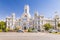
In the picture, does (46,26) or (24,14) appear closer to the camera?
(46,26)

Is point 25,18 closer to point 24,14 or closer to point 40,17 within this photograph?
point 24,14

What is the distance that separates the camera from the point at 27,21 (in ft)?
127

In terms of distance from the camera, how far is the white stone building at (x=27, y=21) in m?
38.0

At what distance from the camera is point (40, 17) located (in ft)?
126

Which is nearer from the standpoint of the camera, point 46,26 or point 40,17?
point 46,26

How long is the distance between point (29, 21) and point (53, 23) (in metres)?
6.27

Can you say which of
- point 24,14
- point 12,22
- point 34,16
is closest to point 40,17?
point 34,16

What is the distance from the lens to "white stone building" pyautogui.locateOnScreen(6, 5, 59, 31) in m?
38.0

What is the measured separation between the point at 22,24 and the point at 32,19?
9.58 feet

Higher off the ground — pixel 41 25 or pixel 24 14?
pixel 24 14

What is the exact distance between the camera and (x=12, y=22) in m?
38.4

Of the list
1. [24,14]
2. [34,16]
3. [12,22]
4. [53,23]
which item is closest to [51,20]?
[53,23]

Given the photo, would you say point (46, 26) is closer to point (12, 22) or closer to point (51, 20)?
point (51, 20)

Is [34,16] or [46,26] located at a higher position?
[34,16]
